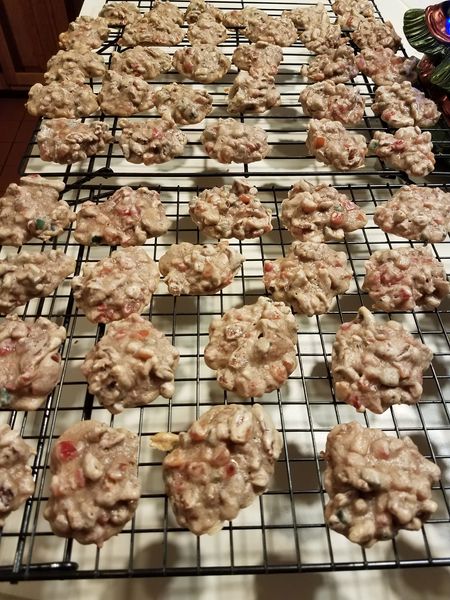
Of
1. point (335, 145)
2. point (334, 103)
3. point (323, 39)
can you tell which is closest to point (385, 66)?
point (323, 39)

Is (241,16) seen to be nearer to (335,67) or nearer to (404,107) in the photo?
(335,67)

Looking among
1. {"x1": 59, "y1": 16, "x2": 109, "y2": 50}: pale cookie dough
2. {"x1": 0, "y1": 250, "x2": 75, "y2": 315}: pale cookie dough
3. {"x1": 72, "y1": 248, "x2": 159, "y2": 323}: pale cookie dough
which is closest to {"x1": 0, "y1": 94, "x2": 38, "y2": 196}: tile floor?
{"x1": 59, "y1": 16, "x2": 109, "y2": 50}: pale cookie dough

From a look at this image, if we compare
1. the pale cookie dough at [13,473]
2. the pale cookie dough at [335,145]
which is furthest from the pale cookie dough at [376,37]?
the pale cookie dough at [13,473]

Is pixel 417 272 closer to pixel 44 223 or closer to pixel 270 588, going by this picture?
pixel 270 588

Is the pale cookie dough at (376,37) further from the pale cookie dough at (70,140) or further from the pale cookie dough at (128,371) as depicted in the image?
the pale cookie dough at (128,371)

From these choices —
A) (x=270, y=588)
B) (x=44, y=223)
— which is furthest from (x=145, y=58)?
(x=270, y=588)

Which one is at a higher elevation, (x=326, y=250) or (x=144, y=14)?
(x=144, y=14)
